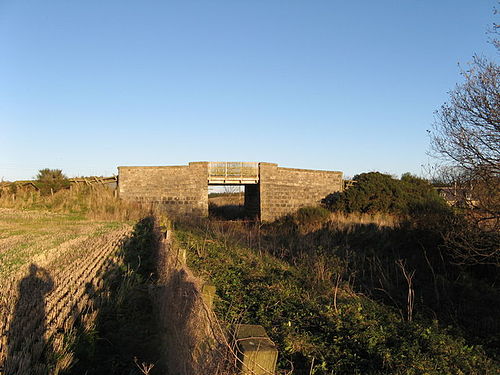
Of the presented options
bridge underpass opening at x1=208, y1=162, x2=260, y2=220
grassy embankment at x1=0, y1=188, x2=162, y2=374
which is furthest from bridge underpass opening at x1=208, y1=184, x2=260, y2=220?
grassy embankment at x1=0, y1=188, x2=162, y2=374

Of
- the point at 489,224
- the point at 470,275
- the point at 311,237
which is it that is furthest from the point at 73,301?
the point at 311,237

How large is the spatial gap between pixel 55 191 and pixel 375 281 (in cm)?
2466

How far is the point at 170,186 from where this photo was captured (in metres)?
28.5

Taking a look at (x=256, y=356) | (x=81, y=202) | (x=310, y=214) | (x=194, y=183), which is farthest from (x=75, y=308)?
(x=194, y=183)

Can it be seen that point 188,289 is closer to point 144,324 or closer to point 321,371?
point 321,371

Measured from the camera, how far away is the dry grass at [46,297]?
431 centimetres

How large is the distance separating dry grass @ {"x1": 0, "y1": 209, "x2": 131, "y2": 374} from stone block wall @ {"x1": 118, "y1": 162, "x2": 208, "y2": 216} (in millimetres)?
15574

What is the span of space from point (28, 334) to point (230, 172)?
2392 cm

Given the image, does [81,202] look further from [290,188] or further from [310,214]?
[310,214]

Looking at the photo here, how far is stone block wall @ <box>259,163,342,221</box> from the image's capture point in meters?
28.9

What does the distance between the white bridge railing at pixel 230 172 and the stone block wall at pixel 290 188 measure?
94cm

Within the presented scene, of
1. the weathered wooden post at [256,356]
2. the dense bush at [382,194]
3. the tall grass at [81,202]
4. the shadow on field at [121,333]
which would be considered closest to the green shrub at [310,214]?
A: the dense bush at [382,194]

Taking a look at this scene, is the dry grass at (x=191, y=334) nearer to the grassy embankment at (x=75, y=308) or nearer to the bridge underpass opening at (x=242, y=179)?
the grassy embankment at (x=75, y=308)

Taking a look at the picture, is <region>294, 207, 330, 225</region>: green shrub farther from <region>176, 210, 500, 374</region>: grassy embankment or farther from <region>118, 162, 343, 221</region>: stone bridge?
<region>176, 210, 500, 374</region>: grassy embankment
